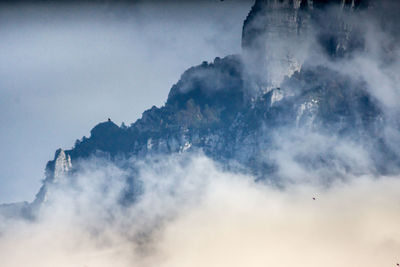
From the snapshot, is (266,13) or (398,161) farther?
(266,13)

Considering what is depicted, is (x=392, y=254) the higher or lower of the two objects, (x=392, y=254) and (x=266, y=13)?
the lower

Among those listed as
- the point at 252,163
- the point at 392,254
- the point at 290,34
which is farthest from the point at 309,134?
the point at 392,254

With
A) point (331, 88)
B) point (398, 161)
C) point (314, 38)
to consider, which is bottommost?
point (398, 161)

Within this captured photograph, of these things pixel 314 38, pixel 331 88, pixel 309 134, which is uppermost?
pixel 314 38

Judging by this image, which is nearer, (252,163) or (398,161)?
(398,161)

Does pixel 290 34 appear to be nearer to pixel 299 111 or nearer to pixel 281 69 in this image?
pixel 281 69

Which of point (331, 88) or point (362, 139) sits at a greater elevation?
point (331, 88)

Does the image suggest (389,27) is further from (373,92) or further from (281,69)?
(281,69)

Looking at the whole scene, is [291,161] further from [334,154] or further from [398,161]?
[398,161]

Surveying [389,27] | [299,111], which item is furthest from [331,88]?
[389,27]
